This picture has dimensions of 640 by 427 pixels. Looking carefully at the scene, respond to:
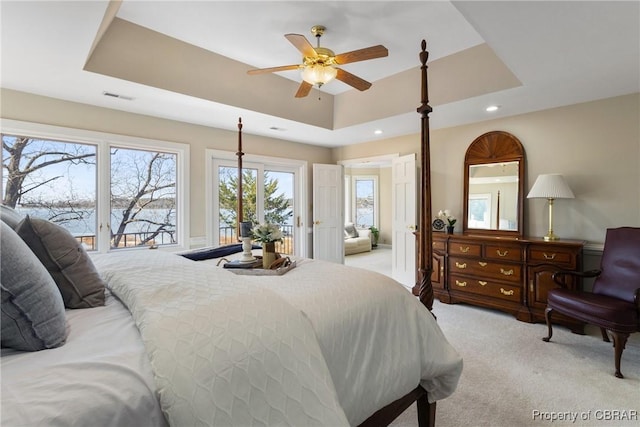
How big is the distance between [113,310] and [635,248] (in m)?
4.05

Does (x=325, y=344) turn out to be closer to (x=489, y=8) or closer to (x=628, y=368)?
(x=489, y=8)

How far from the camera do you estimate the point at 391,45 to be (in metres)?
2.96

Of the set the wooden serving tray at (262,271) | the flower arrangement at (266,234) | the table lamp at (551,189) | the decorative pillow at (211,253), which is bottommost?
the wooden serving tray at (262,271)

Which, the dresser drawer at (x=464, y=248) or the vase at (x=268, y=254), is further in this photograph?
the dresser drawer at (x=464, y=248)

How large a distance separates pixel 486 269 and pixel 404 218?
4.81 ft

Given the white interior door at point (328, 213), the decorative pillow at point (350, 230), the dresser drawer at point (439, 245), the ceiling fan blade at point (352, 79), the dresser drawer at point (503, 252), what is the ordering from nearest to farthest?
1. the ceiling fan blade at point (352, 79)
2. the dresser drawer at point (503, 252)
3. the dresser drawer at point (439, 245)
4. the white interior door at point (328, 213)
5. the decorative pillow at point (350, 230)

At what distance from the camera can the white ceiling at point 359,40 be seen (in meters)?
1.81

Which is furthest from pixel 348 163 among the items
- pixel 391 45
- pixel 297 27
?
pixel 297 27

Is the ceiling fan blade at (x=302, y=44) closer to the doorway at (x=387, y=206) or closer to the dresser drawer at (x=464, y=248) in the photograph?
the doorway at (x=387, y=206)

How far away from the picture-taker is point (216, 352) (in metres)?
0.86

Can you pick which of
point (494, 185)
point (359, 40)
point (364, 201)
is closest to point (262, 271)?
point (359, 40)

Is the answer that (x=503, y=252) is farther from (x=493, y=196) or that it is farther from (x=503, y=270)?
(x=493, y=196)

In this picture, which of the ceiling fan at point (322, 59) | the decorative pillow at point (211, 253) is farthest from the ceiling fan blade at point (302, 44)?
the decorative pillow at point (211, 253)

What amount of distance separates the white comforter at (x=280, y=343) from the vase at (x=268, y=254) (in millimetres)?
263
